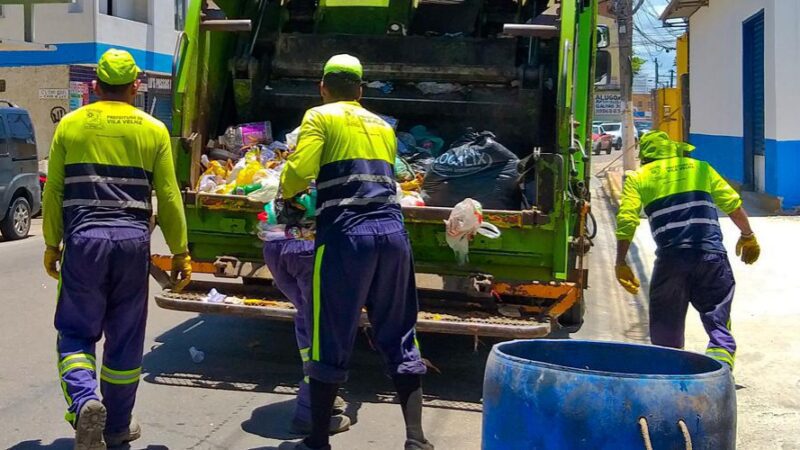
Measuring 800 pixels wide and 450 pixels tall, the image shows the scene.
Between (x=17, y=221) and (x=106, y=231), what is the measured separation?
9295mm

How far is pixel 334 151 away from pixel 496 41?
3.15 m

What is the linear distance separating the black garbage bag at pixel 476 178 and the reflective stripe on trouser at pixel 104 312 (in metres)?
2.18

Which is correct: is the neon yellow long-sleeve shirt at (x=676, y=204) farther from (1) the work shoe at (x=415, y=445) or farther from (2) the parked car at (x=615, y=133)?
(2) the parked car at (x=615, y=133)

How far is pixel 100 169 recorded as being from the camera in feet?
13.4

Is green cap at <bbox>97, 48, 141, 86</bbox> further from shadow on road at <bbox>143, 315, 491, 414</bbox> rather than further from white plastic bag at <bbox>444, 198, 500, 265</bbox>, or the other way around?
white plastic bag at <bbox>444, 198, 500, 265</bbox>

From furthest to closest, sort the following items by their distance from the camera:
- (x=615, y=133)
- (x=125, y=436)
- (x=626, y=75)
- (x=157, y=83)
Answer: (x=615, y=133) → (x=157, y=83) → (x=626, y=75) → (x=125, y=436)

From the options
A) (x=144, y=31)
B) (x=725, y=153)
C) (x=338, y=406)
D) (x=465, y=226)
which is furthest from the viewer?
(x=144, y=31)

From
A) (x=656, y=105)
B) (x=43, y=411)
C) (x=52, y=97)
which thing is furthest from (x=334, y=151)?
(x=656, y=105)

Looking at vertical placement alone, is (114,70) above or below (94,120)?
above

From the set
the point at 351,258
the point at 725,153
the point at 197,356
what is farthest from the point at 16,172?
the point at 725,153

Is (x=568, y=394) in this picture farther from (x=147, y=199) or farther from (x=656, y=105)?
(x=656, y=105)

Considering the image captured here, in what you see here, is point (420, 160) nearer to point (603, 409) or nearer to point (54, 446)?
point (54, 446)

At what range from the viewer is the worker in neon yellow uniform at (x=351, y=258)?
12.9ft

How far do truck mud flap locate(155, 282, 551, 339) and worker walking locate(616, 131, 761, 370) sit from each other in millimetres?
660
